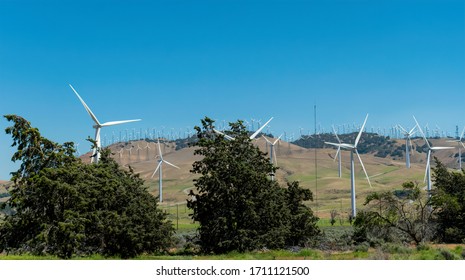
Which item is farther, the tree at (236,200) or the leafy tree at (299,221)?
the leafy tree at (299,221)

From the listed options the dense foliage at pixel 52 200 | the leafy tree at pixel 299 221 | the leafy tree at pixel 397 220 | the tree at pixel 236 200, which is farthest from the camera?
the leafy tree at pixel 299 221

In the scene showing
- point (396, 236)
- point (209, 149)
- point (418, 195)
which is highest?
point (209, 149)

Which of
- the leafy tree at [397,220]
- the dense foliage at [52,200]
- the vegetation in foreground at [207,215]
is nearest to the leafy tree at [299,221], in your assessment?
the vegetation in foreground at [207,215]

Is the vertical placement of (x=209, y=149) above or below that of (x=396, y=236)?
above

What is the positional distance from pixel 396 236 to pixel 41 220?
90.2 ft

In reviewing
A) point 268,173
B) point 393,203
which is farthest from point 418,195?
point 268,173

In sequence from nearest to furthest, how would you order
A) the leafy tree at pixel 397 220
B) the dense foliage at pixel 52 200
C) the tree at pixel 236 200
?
1. the dense foliage at pixel 52 200
2. the tree at pixel 236 200
3. the leafy tree at pixel 397 220

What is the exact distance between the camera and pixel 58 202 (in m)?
36.1

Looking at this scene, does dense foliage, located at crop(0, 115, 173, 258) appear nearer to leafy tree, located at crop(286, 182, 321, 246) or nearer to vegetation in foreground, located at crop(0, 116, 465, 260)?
vegetation in foreground, located at crop(0, 116, 465, 260)

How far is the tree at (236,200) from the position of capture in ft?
150

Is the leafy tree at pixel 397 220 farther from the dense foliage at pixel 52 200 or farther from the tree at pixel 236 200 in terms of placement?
the dense foliage at pixel 52 200

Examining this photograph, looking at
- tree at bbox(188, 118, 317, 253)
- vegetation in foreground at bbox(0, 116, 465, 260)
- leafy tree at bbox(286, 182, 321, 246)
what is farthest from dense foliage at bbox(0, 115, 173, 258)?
leafy tree at bbox(286, 182, 321, 246)
